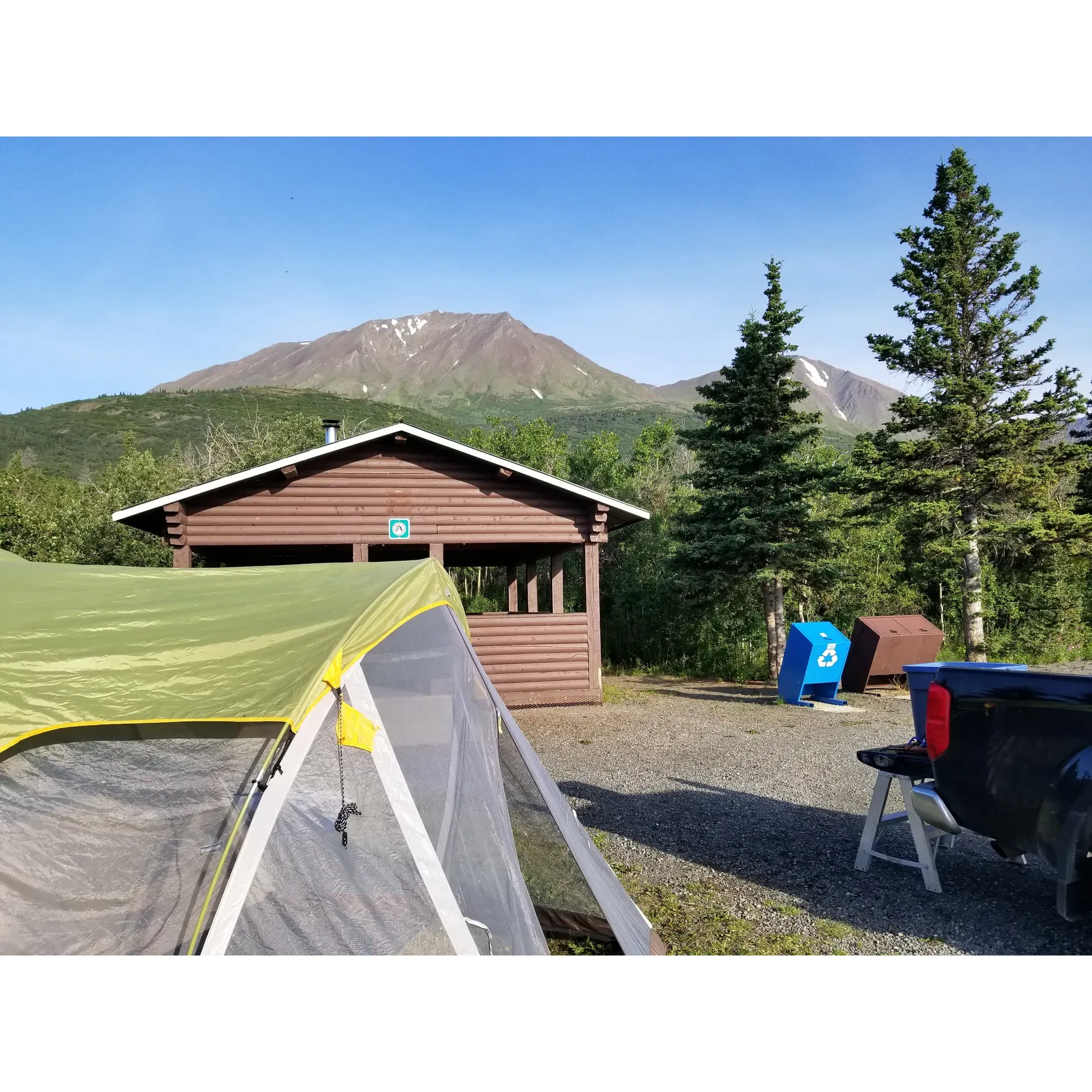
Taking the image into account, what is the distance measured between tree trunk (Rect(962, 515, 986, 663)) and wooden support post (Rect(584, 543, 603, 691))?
740 centimetres

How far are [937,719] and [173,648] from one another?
3.52m

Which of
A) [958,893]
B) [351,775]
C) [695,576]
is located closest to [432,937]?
[351,775]

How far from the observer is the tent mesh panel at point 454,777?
3076 mm

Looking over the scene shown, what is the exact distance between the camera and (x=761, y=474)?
49.5 ft

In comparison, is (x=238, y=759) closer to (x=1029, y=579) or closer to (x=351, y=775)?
(x=351, y=775)

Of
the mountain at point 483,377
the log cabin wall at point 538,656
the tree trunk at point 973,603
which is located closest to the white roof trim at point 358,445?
the log cabin wall at point 538,656

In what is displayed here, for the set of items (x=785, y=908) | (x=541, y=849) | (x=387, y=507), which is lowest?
(x=785, y=908)

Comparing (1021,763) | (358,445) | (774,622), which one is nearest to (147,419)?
(358,445)

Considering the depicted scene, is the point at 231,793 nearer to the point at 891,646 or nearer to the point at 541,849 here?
the point at 541,849

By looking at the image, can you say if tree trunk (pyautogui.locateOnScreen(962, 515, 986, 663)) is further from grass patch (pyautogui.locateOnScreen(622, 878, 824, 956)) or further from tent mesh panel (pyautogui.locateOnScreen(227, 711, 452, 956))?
tent mesh panel (pyautogui.locateOnScreen(227, 711, 452, 956))

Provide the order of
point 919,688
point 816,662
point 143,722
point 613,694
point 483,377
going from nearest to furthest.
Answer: point 143,722 < point 919,688 < point 816,662 < point 613,694 < point 483,377

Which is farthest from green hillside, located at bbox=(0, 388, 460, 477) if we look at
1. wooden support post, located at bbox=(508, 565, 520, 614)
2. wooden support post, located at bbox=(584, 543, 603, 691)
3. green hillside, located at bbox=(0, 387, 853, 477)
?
wooden support post, located at bbox=(584, 543, 603, 691)

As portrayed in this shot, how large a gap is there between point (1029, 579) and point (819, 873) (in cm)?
1472

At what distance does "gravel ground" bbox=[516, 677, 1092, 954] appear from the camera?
12.9ft
